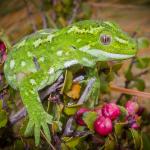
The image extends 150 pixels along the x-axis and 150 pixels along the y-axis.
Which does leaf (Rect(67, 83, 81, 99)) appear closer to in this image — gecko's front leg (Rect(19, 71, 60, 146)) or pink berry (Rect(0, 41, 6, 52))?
gecko's front leg (Rect(19, 71, 60, 146))

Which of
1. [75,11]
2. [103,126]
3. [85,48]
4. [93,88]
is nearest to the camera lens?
[103,126]

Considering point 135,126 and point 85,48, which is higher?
point 85,48

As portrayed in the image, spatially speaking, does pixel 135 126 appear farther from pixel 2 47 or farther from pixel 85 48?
pixel 2 47

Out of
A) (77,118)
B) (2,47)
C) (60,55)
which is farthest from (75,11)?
(77,118)

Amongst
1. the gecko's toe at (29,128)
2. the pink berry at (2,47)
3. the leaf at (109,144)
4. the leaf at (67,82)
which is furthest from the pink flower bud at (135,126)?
the pink berry at (2,47)

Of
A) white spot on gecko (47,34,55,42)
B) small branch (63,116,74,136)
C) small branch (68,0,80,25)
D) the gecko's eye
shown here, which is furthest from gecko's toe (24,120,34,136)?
small branch (68,0,80,25)
